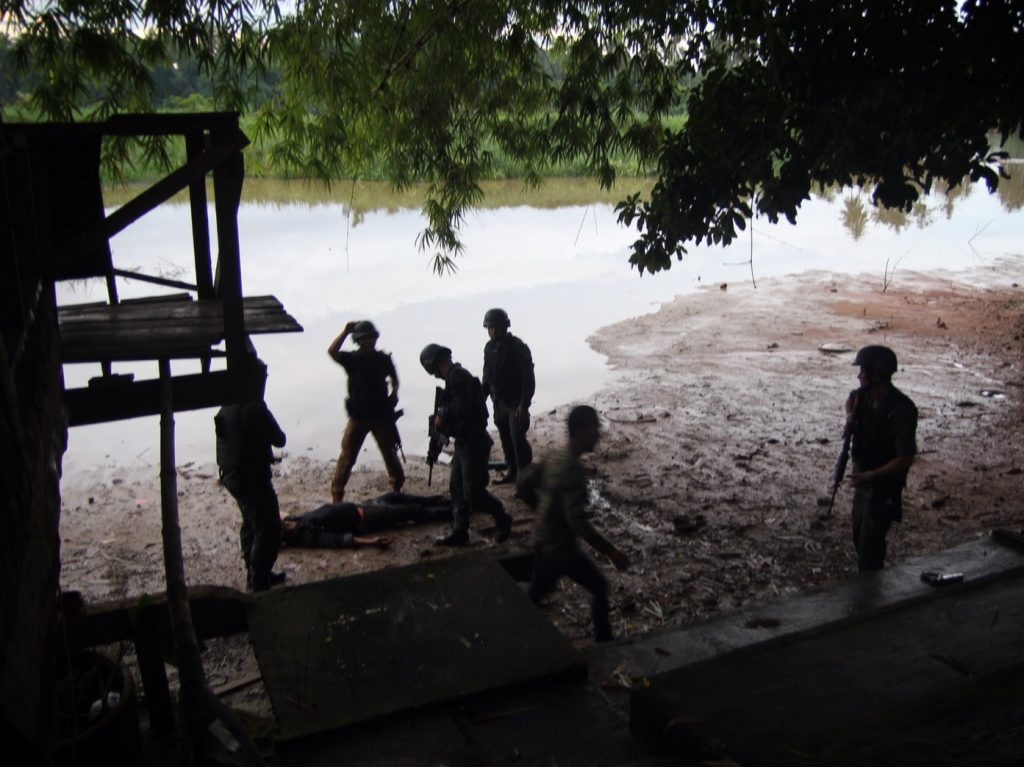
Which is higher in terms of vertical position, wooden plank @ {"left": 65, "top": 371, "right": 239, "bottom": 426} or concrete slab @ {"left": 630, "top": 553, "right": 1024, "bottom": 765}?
wooden plank @ {"left": 65, "top": 371, "right": 239, "bottom": 426}

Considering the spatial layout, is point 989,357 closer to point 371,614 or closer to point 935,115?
point 935,115

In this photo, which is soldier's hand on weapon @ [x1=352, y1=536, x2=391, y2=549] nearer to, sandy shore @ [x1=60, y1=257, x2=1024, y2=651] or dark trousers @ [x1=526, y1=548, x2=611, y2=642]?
sandy shore @ [x1=60, y1=257, x2=1024, y2=651]

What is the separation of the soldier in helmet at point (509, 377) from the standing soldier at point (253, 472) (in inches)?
100

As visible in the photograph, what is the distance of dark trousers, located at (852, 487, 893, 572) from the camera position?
5.81 meters

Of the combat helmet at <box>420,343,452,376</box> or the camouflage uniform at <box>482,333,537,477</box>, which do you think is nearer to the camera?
the combat helmet at <box>420,343,452,376</box>

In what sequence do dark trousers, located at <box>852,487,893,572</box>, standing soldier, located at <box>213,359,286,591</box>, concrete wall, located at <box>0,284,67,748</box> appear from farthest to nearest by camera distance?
1. standing soldier, located at <box>213,359,286,591</box>
2. dark trousers, located at <box>852,487,893,572</box>
3. concrete wall, located at <box>0,284,67,748</box>

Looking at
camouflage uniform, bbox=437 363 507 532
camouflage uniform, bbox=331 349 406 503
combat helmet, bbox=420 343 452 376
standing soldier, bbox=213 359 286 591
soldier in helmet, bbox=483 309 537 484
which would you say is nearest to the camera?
standing soldier, bbox=213 359 286 591

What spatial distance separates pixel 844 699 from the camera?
3.66m

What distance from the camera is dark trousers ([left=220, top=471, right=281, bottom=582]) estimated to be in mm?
6316

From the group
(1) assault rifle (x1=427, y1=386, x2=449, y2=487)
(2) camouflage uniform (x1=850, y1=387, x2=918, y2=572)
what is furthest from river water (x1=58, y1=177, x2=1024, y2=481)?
(1) assault rifle (x1=427, y1=386, x2=449, y2=487)

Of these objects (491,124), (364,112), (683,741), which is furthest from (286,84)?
(683,741)

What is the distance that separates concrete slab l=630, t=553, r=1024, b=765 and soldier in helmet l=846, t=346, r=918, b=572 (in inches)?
37.9

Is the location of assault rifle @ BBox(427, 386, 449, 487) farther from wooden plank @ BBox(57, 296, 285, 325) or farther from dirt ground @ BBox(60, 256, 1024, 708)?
wooden plank @ BBox(57, 296, 285, 325)

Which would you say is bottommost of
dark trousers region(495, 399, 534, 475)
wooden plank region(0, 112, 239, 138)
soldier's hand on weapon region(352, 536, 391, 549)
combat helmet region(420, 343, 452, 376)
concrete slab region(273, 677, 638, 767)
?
soldier's hand on weapon region(352, 536, 391, 549)
